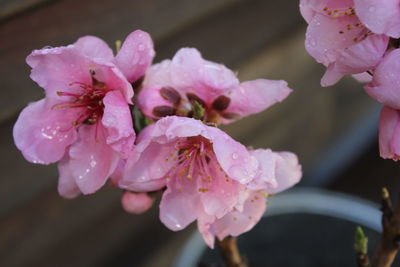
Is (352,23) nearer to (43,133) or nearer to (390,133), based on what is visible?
(390,133)

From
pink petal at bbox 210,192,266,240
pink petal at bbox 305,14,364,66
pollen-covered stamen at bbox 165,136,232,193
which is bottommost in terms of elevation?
pink petal at bbox 210,192,266,240

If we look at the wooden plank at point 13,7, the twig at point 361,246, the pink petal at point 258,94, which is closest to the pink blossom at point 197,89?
the pink petal at point 258,94

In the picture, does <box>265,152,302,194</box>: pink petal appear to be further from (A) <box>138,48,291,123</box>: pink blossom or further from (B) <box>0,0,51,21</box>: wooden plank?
(B) <box>0,0,51,21</box>: wooden plank

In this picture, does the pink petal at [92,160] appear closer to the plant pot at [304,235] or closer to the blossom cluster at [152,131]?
the blossom cluster at [152,131]

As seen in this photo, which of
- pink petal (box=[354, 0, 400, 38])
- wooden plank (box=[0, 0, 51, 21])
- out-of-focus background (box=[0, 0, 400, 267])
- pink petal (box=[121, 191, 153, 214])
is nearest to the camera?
pink petal (box=[354, 0, 400, 38])

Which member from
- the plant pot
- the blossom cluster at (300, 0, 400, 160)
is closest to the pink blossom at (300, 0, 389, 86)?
the blossom cluster at (300, 0, 400, 160)

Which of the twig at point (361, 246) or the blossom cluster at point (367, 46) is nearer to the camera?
the blossom cluster at point (367, 46)

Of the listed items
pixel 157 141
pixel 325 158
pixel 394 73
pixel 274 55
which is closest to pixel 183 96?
pixel 157 141

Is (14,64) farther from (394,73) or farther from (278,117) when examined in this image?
(278,117)
